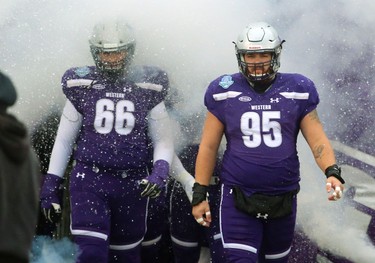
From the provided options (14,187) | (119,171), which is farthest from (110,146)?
(14,187)

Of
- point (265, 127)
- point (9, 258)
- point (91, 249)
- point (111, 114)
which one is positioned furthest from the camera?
point (111, 114)

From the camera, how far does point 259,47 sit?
438cm

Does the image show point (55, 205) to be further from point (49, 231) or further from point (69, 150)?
point (49, 231)

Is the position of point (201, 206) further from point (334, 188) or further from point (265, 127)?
point (334, 188)

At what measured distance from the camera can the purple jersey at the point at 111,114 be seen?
4.67m

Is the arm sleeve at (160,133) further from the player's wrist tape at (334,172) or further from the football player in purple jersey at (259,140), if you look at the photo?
the player's wrist tape at (334,172)

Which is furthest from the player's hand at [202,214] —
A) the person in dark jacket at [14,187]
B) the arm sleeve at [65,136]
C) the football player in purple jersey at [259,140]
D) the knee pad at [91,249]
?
the person in dark jacket at [14,187]

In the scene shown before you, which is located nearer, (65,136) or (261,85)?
(261,85)

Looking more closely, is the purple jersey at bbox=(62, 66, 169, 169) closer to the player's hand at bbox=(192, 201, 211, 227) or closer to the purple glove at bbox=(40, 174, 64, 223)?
the purple glove at bbox=(40, 174, 64, 223)

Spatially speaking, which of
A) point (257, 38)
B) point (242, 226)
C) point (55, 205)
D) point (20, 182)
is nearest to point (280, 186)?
point (242, 226)

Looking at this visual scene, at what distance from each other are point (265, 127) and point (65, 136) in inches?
40.6

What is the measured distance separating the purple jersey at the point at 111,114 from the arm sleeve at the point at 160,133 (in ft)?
0.14

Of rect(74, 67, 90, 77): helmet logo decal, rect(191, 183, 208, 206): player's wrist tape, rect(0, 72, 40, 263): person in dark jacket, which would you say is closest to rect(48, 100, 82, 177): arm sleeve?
rect(74, 67, 90, 77): helmet logo decal

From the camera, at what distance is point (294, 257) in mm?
5223
